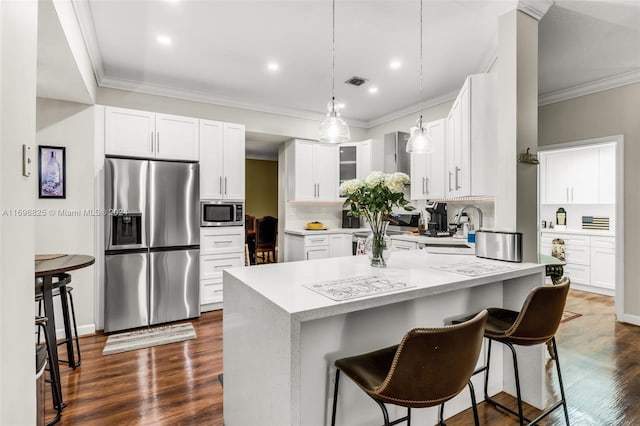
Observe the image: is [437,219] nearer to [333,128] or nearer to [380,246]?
[333,128]

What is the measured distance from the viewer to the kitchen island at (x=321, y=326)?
1226mm

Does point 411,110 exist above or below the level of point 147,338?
above

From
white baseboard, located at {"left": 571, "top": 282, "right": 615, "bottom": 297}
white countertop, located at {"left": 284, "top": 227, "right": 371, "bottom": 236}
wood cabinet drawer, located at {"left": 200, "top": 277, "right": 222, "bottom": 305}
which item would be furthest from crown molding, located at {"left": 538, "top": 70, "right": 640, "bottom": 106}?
wood cabinet drawer, located at {"left": 200, "top": 277, "right": 222, "bottom": 305}

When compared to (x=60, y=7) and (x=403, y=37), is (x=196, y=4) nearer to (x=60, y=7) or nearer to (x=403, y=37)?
(x=60, y=7)

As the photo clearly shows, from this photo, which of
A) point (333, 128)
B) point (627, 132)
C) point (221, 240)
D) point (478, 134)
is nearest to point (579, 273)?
point (627, 132)

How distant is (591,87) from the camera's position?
390 cm

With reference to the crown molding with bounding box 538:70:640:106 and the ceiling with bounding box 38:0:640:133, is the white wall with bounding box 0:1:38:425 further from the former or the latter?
the crown molding with bounding box 538:70:640:106

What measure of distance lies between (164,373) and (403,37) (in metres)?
3.45

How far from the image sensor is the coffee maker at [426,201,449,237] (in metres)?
4.20

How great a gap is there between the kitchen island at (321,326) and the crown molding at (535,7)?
1.84 metres

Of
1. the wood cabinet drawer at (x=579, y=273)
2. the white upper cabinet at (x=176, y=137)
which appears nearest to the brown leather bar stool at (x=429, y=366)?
the white upper cabinet at (x=176, y=137)

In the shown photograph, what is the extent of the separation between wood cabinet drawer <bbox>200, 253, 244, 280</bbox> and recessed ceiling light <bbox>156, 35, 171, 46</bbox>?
2.29 meters

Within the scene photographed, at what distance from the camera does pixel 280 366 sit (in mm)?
1221

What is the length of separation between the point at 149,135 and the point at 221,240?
4.72 ft
